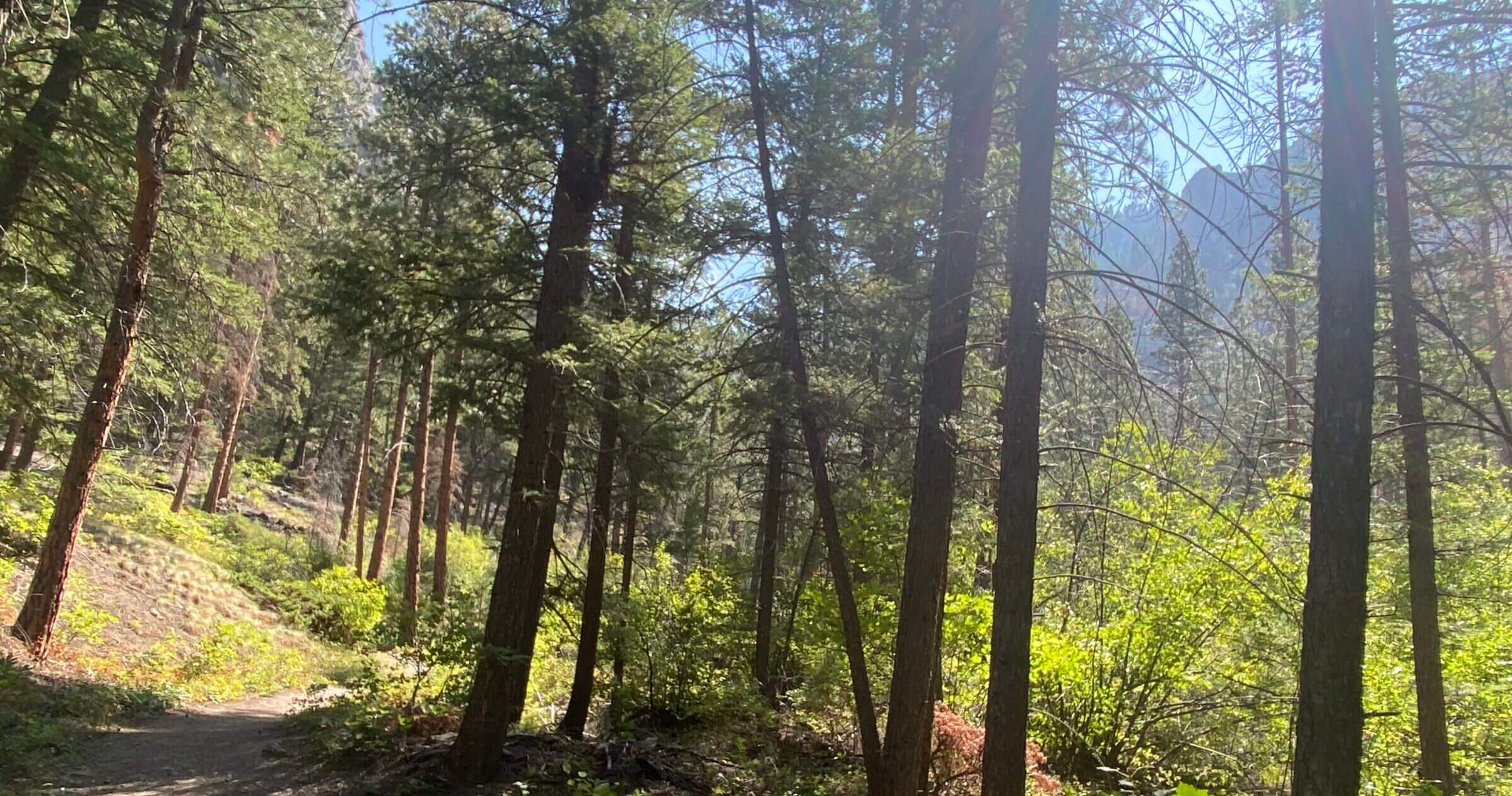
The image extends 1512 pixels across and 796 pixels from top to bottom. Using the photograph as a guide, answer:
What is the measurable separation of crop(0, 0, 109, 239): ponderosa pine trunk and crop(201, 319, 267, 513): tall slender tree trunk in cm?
883

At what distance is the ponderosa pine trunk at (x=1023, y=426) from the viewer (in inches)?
211

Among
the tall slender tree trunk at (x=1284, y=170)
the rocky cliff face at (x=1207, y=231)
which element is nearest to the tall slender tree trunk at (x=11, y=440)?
the rocky cliff face at (x=1207, y=231)

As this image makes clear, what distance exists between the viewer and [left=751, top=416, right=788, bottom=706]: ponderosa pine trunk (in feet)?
41.4

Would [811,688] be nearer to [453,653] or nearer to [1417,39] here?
[453,653]

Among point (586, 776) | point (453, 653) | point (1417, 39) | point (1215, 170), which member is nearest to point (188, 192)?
point (453, 653)

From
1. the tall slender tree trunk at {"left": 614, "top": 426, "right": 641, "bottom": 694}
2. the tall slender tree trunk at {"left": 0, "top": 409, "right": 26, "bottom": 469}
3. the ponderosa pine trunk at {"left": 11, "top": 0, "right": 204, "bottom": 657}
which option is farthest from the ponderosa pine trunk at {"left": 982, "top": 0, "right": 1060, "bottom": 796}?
the tall slender tree trunk at {"left": 0, "top": 409, "right": 26, "bottom": 469}

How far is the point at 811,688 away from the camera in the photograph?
35.2 ft

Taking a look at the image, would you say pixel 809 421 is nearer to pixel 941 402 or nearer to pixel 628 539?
pixel 941 402

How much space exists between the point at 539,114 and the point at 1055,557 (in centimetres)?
875

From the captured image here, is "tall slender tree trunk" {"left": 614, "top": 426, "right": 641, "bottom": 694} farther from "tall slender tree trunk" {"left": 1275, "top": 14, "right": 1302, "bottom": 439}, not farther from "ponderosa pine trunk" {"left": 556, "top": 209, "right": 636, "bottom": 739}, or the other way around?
"tall slender tree trunk" {"left": 1275, "top": 14, "right": 1302, "bottom": 439}

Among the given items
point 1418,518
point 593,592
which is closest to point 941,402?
point 1418,518

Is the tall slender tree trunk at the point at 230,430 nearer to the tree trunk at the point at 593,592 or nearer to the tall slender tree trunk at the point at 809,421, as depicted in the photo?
the tree trunk at the point at 593,592

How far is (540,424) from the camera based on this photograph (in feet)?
27.9

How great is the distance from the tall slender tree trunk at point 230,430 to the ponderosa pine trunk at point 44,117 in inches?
348
